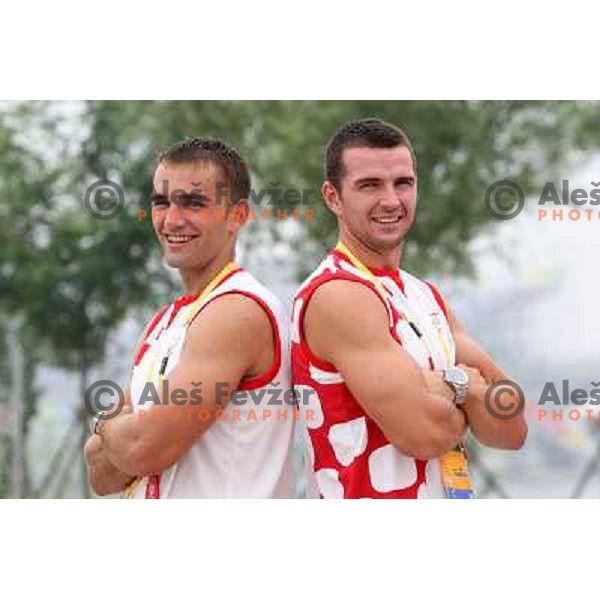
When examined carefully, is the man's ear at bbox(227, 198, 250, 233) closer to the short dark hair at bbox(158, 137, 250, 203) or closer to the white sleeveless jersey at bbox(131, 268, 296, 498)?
the short dark hair at bbox(158, 137, 250, 203)

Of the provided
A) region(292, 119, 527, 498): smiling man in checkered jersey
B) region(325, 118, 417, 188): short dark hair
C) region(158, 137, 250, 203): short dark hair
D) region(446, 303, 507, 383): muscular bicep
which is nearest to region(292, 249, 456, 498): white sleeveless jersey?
region(292, 119, 527, 498): smiling man in checkered jersey

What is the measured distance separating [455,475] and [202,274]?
36.9 inches

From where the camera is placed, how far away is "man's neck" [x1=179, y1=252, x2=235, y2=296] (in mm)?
3340

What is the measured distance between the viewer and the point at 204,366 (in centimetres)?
310

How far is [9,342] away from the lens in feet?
35.6

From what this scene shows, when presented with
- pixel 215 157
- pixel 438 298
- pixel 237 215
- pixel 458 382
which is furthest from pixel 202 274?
pixel 458 382

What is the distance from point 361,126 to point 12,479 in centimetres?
844

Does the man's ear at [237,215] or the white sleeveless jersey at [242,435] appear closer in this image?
the white sleeveless jersey at [242,435]

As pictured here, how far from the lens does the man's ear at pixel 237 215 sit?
3375 millimetres

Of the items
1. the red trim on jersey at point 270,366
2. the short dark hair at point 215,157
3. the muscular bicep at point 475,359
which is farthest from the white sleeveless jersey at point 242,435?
the muscular bicep at point 475,359

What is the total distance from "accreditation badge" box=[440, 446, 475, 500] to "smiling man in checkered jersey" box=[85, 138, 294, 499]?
458 millimetres

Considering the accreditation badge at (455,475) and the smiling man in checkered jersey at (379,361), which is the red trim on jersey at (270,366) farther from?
the accreditation badge at (455,475)

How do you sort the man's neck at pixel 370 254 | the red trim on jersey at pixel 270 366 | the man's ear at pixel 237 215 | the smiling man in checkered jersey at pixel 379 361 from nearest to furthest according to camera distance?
the smiling man in checkered jersey at pixel 379 361 < the red trim on jersey at pixel 270 366 < the man's neck at pixel 370 254 < the man's ear at pixel 237 215

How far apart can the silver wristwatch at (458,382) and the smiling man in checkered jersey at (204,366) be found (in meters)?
0.46
